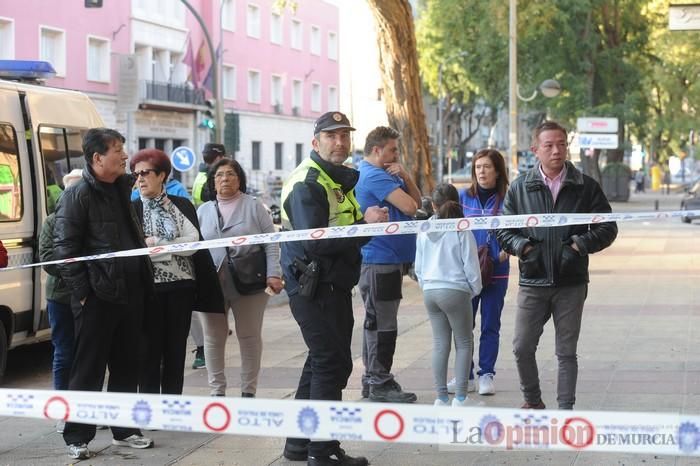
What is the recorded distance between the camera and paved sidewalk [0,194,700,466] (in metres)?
6.71

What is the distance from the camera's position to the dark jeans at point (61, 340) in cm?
753

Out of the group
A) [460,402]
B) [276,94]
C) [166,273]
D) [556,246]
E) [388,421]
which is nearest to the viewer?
[388,421]

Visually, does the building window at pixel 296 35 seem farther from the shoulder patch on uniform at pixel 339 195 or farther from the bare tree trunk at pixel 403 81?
the shoulder patch on uniform at pixel 339 195

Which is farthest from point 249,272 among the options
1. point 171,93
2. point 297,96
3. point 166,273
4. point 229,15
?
point 297,96

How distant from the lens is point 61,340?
297 inches

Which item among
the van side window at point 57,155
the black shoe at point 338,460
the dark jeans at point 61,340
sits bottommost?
the black shoe at point 338,460

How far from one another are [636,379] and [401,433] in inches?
192

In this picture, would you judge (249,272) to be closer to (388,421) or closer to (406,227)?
(406,227)

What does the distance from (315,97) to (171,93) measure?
17.5 m

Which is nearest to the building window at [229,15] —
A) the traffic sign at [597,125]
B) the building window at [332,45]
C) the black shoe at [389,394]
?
the building window at [332,45]

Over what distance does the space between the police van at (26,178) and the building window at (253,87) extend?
45.6 meters

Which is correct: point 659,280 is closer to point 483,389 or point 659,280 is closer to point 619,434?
point 483,389

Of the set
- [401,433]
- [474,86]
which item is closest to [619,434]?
[401,433]

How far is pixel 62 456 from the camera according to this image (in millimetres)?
6914
